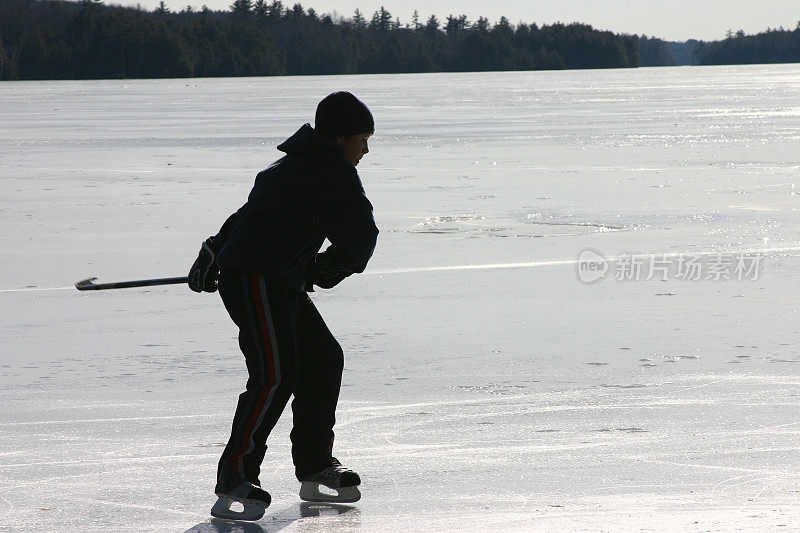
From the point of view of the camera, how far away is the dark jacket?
10.6ft

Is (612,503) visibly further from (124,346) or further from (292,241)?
(124,346)

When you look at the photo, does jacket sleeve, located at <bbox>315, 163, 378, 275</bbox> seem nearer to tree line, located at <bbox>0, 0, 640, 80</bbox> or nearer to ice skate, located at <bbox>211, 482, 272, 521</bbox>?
ice skate, located at <bbox>211, 482, 272, 521</bbox>

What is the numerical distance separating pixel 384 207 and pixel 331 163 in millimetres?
8103

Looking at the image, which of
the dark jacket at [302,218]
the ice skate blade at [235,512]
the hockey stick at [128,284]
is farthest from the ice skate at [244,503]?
the hockey stick at [128,284]

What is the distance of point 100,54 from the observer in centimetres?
13825

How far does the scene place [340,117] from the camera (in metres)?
3.31

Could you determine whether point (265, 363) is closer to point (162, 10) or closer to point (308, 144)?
point (308, 144)

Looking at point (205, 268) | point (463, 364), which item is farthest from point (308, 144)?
point (463, 364)

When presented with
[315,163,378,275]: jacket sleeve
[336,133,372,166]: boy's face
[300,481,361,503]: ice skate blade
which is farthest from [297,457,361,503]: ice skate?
[336,133,372,166]: boy's face

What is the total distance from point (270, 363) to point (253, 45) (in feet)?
492

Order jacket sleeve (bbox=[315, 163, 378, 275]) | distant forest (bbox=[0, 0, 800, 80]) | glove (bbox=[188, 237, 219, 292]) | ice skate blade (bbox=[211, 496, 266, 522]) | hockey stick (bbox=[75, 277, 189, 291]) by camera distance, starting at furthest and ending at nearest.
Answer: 1. distant forest (bbox=[0, 0, 800, 80])
2. hockey stick (bbox=[75, 277, 189, 291])
3. glove (bbox=[188, 237, 219, 292])
4. ice skate blade (bbox=[211, 496, 266, 522])
5. jacket sleeve (bbox=[315, 163, 378, 275])

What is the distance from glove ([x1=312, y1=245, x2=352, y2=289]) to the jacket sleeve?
7 centimetres

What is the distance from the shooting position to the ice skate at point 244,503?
10.9 ft

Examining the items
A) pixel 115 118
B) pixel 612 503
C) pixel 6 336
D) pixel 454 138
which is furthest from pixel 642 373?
pixel 115 118
